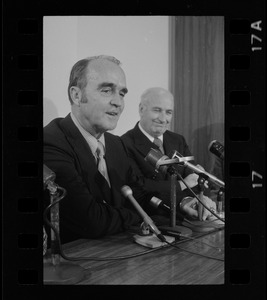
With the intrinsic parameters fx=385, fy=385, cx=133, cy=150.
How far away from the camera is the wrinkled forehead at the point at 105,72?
3.19 ft

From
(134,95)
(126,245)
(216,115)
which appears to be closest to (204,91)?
(216,115)

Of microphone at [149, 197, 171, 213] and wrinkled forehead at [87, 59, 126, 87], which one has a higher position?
wrinkled forehead at [87, 59, 126, 87]

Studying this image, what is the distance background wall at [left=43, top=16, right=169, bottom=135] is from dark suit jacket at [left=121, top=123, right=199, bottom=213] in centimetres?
8

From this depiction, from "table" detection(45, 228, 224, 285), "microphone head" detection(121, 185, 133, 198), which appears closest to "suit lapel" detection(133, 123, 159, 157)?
"microphone head" detection(121, 185, 133, 198)

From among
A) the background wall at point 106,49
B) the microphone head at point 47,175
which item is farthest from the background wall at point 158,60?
the microphone head at point 47,175

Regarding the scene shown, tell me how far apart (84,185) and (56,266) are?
0.68 ft

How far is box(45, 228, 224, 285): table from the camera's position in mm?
918

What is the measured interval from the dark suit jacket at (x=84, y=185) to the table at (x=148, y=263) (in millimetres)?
37

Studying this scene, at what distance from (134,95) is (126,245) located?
38 centimetres

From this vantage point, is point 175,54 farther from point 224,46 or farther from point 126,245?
point 126,245

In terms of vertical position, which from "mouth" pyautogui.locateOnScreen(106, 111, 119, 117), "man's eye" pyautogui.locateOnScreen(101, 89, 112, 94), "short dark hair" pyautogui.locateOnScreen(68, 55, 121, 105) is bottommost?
"mouth" pyautogui.locateOnScreen(106, 111, 119, 117)

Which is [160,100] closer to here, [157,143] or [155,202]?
[157,143]

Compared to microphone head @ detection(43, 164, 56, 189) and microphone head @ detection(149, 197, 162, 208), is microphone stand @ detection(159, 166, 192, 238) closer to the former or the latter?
microphone head @ detection(149, 197, 162, 208)

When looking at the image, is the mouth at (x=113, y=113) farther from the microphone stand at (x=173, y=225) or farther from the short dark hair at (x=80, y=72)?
the microphone stand at (x=173, y=225)
